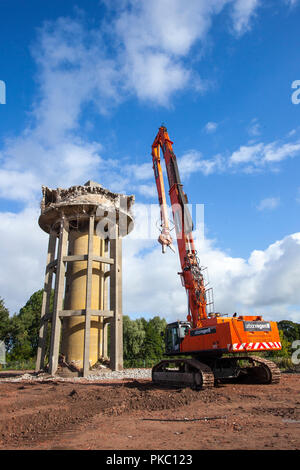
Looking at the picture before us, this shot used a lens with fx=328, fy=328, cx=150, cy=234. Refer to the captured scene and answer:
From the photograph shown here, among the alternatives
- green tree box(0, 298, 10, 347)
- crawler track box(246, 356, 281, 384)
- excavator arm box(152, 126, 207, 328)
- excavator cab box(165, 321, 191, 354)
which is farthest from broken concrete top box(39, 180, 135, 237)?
green tree box(0, 298, 10, 347)

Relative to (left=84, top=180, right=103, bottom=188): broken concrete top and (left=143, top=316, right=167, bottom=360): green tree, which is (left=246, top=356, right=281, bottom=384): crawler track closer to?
(left=84, top=180, right=103, bottom=188): broken concrete top

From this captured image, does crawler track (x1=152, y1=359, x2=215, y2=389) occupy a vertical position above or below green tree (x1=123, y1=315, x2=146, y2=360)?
below

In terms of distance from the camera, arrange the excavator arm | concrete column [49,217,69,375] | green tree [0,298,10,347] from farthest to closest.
→ 1. green tree [0,298,10,347]
2. concrete column [49,217,69,375]
3. the excavator arm

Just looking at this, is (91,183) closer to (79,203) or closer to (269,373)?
(79,203)

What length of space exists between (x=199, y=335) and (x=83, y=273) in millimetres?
16805

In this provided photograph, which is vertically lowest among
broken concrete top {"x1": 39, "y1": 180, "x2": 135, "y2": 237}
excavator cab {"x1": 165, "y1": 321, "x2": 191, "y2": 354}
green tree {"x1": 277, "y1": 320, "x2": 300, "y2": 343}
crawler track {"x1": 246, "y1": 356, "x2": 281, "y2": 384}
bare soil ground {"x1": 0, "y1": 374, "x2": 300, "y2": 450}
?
bare soil ground {"x1": 0, "y1": 374, "x2": 300, "y2": 450}

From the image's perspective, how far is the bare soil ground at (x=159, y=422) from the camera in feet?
18.7

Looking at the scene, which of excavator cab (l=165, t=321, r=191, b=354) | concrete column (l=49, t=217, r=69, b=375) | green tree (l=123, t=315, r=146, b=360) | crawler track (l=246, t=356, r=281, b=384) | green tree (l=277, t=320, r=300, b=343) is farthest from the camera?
green tree (l=277, t=320, r=300, b=343)

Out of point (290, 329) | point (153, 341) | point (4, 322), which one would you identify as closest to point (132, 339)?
point (153, 341)

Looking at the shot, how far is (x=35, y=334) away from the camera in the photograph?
2402 inches

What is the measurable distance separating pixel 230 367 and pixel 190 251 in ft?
17.5

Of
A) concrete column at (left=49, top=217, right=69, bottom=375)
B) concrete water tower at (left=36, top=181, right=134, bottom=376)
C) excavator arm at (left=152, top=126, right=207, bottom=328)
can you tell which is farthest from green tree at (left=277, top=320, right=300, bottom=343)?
excavator arm at (left=152, top=126, right=207, bottom=328)

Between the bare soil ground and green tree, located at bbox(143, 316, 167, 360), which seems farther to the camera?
green tree, located at bbox(143, 316, 167, 360)

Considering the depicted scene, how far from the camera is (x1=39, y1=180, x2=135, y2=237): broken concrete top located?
28.9 meters
